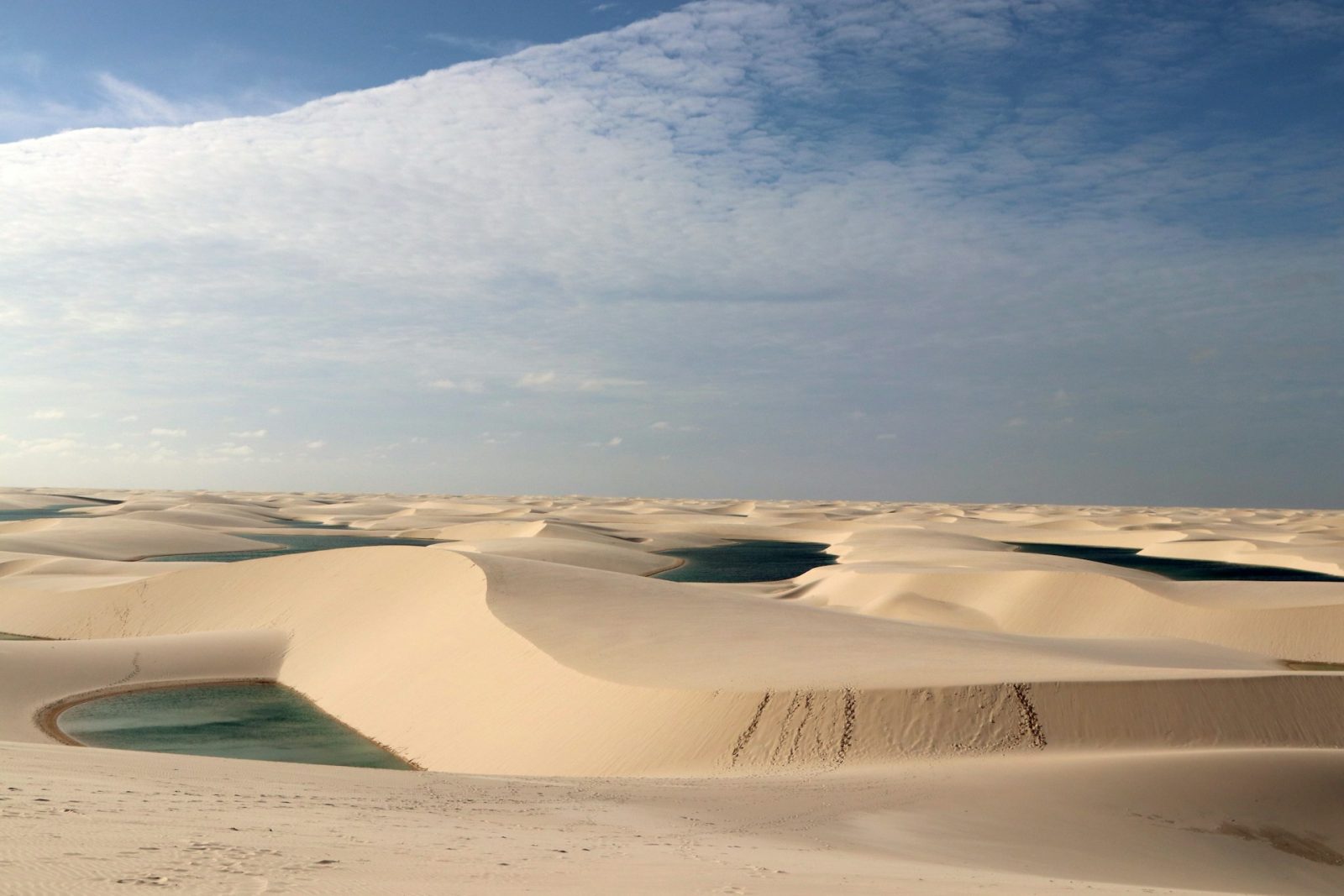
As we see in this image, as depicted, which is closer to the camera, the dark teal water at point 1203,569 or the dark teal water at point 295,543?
the dark teal water at point 1203,569

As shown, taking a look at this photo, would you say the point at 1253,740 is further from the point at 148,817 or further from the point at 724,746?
the point at 148,817

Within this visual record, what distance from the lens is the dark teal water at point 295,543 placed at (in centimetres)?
6181

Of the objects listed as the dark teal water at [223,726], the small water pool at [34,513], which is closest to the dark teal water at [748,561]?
the dark teal water at [223,726]

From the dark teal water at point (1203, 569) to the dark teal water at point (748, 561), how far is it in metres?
16.5

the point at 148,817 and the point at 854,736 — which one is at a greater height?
the point at 148,817

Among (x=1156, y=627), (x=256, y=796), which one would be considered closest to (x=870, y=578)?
(x=1156, y=627)

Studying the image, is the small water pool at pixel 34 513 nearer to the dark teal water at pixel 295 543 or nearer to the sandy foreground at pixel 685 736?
the dark teal water at pixel 295 543

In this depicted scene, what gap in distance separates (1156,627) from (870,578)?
10847 mm

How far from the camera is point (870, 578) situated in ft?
131

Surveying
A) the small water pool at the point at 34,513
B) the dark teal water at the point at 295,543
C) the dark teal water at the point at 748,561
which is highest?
the small water pool at the point at 34,513

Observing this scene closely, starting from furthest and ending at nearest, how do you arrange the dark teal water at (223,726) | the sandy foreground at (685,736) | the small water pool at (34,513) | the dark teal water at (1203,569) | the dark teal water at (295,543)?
the small water pool at (34,513), the dark teal water at (295,543), the dark teal water at (1203,569), the dark teal water at (223,726), the sandy foreground at (685,736)

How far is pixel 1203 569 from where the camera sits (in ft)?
196

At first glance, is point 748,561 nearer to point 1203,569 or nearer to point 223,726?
point 1203,569

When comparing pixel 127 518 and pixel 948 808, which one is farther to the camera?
pixel 127 518
